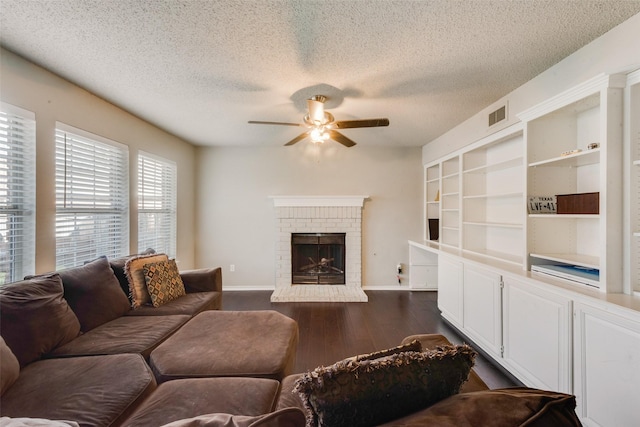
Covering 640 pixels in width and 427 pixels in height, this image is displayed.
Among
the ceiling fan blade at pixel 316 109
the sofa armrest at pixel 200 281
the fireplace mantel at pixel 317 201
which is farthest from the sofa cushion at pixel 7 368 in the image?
the fireplace mantel at pixel 317 201

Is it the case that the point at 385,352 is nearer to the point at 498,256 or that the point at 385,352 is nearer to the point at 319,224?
the point at 498,256

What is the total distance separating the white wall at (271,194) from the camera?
4430 mm

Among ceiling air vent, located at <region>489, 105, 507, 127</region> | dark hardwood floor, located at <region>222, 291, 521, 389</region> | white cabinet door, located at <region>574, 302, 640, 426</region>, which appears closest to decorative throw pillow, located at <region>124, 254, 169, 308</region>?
dark hardwood floor, located at <region>222, 291, 521, 389</region>

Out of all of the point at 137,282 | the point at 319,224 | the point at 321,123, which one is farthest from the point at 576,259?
the point at 137,282

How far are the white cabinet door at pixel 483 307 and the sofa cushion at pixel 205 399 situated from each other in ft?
6.46

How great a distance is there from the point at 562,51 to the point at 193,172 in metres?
4.64

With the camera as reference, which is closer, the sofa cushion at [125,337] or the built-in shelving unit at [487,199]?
the sofa cushion at [125,337]

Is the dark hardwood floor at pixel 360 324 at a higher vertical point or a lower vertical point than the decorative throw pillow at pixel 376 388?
lower

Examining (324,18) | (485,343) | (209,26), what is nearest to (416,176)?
(485,343)

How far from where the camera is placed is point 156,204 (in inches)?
140

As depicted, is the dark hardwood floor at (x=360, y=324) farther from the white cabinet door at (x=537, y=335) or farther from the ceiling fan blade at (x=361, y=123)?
the ceiling fan blade at (x=361, y=123)

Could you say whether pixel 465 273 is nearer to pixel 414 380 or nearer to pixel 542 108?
pixel 542 108

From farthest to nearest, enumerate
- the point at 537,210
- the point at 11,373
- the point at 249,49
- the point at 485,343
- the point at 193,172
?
1. the point at 193,172
2. the point at 485,343
3. the point at 537,210
4. the point at 249,49
5. the point at 11,373

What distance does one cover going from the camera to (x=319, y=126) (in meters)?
2.46
